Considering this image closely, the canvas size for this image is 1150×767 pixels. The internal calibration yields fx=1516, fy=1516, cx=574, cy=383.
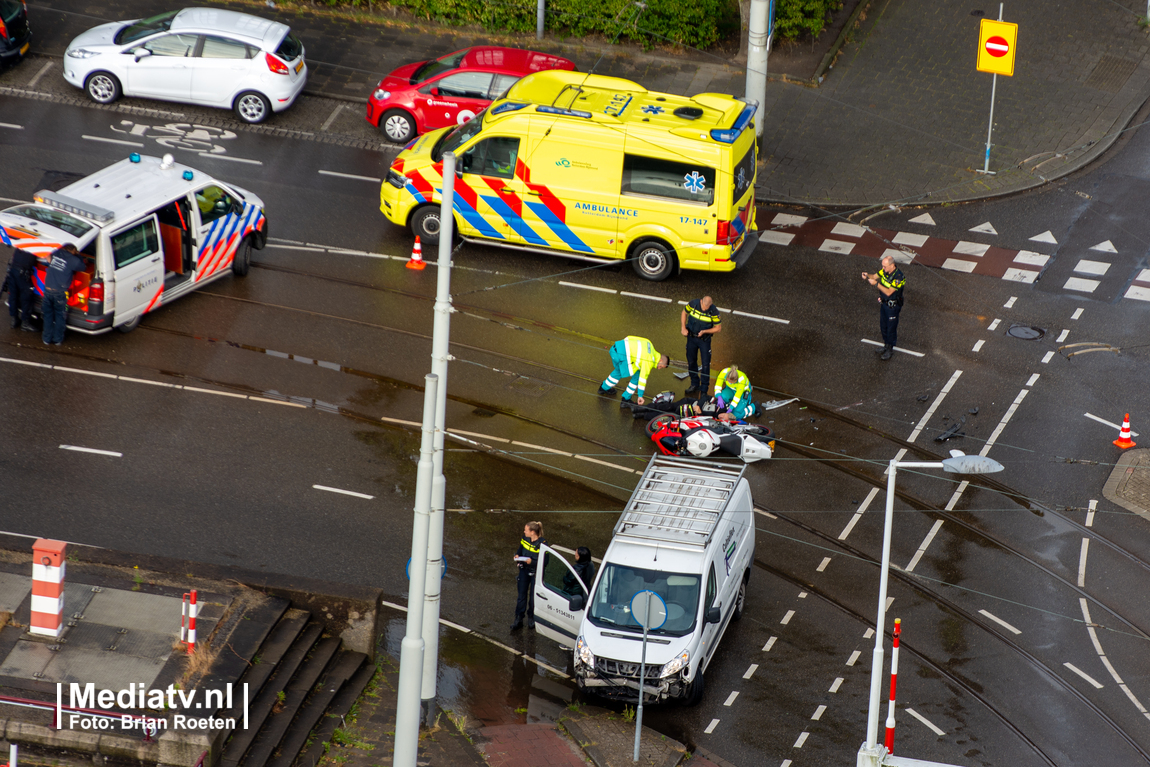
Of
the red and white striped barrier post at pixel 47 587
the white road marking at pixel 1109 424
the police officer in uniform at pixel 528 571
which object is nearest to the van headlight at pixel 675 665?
the police officer in uniform at pixel 528 571

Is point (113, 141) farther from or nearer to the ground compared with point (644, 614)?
farther from the ground

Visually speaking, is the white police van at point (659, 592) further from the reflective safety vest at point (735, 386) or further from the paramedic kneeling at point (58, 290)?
the paramedic kneeling at point (58, 290)

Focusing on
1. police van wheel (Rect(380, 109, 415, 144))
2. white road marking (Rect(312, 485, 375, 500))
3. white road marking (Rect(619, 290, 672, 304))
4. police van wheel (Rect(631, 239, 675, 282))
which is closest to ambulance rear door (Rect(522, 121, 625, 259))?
police van wheel (Rect(631, 239, 675, 282))

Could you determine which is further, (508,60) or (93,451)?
(508,60)

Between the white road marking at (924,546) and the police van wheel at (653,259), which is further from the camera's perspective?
the police van wheel at (653,259)

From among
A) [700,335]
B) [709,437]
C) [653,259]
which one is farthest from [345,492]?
[653,259]

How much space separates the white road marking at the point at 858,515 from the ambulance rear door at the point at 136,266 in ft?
33.5

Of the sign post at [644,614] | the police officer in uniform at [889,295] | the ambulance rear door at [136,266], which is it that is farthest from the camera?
the police officer in uniform at [889,295]

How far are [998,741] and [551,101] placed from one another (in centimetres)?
1237

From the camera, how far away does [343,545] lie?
17.8m

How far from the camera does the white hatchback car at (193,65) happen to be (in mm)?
27344

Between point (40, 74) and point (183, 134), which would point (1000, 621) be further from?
point (40, 74)

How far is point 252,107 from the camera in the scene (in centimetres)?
2759

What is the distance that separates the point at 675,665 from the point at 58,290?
10.2m
